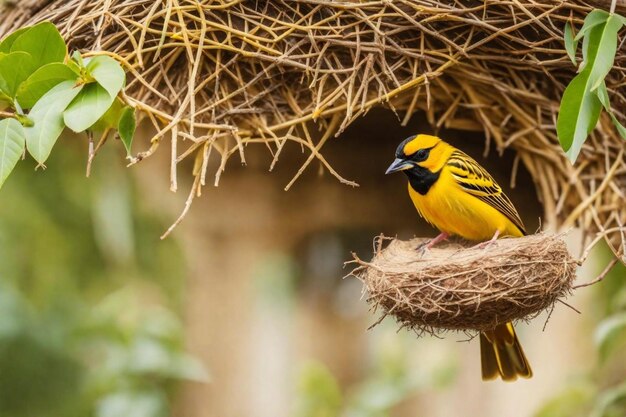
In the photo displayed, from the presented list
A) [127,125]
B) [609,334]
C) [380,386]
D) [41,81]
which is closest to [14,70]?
[41,81]

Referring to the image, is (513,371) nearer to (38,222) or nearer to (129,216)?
(129,216)

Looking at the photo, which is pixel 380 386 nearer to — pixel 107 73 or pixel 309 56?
pixel 309 56

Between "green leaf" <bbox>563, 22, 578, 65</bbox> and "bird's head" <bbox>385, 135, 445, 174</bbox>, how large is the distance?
0.27 meters

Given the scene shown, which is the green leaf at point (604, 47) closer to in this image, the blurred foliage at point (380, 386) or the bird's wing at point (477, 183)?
the bird's wing at point (477, 183)

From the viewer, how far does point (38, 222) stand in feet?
12.5

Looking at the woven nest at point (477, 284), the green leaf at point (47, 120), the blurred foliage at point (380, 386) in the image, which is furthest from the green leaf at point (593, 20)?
the blurred foliage at point (380, 386)

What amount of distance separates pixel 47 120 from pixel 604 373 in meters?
1.59

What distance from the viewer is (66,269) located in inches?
152

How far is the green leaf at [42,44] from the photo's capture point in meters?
1.33

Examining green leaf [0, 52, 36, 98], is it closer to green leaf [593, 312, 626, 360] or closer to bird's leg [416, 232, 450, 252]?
bird's leg [416, 232, 450, 252]

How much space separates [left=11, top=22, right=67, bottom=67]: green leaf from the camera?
133cm

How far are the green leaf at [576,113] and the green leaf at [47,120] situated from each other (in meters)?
0.67

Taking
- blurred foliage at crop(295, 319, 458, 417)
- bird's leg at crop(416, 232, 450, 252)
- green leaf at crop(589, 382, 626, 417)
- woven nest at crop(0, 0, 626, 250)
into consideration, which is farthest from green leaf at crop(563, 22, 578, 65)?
blurred foliage at crop(295, 319, 458, 417)

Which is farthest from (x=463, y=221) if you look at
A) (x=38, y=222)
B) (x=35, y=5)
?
(x=38, y=222)
